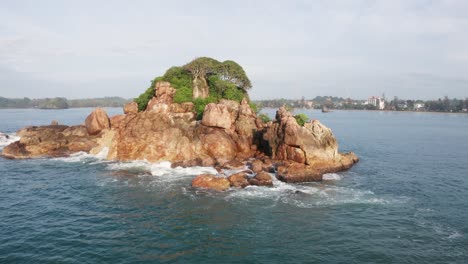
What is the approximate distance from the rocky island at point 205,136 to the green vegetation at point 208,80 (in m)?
0.18

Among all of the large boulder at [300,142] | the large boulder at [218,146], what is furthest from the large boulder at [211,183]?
the large boulder at [300,142]

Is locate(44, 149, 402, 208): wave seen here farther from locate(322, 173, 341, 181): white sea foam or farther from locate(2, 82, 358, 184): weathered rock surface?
locate(2, 82, 358, 184): weathered rock surface

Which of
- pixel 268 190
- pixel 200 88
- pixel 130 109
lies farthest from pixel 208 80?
pixel 268 190

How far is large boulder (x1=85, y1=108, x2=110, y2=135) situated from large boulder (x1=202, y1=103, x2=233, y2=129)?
19.3 metres

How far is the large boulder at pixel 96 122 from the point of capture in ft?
196

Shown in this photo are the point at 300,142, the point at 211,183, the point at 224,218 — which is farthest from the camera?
the point at 300,142

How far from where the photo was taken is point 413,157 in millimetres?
59188

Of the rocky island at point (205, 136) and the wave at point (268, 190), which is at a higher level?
the rocky island at point (205, 136)

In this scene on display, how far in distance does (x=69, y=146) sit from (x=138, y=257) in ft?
136

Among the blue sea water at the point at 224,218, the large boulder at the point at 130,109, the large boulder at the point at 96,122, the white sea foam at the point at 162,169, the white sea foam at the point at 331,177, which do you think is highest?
the large boulder at the point at 130,109

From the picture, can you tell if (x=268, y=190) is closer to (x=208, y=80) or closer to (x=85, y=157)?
(x=85, y=157)

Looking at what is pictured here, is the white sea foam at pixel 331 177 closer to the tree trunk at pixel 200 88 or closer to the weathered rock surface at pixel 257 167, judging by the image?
the weathered rock surface at pixel 257 167

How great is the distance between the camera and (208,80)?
217 feet

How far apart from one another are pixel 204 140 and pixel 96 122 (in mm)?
21247
